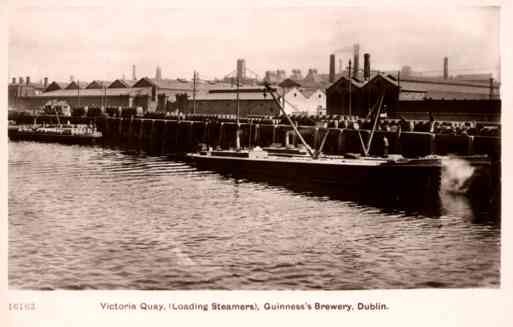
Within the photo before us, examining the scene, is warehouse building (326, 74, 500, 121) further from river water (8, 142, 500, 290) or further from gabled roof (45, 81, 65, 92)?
gabled roof (45, 81, 65, 92)

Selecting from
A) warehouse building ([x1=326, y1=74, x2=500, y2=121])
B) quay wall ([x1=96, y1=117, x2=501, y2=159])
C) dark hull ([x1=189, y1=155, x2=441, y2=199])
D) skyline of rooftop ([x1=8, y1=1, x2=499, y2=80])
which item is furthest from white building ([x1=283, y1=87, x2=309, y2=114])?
skyline of rooftop ([x1=8, y1=1, x2=499, y2=80])

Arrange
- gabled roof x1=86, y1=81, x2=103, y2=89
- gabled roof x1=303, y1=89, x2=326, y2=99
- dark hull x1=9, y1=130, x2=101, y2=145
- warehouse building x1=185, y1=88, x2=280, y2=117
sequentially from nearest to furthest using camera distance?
1. dark hull x1=9, y1=130, x2=101, y2=145
2. warehouse building x1=185, y1=88, x2=280, y2=117
3. gabled roof x1=303, y1=89, x2=326, y2=99
4. gabled roof x1=86, y1=81, x2=103, y2=89

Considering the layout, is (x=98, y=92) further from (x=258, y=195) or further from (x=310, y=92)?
(x=258, y=195)

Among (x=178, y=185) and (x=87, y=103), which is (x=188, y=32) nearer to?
(x=178, y=185)

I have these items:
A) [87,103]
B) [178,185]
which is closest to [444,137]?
[178,185]

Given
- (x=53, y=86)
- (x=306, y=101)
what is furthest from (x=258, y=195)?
(x=306, y=101)
